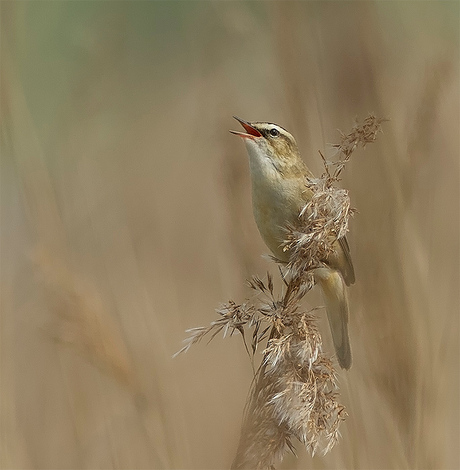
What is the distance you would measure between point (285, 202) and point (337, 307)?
47cm

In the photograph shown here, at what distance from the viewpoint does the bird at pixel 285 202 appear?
6.57 ft

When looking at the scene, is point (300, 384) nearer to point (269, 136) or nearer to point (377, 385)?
point (377, 385)

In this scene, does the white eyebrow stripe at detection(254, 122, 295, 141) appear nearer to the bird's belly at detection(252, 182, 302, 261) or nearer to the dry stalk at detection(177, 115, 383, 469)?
the bird's belly at detection(252, 182, 302, 261)

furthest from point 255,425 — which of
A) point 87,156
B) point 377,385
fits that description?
point 87,156

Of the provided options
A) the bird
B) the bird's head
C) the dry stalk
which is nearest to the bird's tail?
the bird

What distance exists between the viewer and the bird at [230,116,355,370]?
6.57 feet

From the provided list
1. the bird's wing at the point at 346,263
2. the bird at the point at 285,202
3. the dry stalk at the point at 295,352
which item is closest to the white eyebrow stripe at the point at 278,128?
the bird at the point at 285,202

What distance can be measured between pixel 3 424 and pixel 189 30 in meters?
2.13

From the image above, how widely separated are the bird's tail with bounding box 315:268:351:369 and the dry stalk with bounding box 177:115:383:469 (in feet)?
1.84

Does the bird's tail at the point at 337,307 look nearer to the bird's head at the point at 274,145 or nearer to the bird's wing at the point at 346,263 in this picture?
the bird's wing at the point at 346,263

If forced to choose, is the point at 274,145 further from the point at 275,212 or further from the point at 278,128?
the point at 275,212

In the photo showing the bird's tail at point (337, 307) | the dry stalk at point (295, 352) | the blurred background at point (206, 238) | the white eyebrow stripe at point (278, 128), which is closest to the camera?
the dry stalk at point (295, 352)

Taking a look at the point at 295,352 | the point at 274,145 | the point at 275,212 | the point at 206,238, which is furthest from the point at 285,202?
the point at 206,238

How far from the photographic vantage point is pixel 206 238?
304cm
